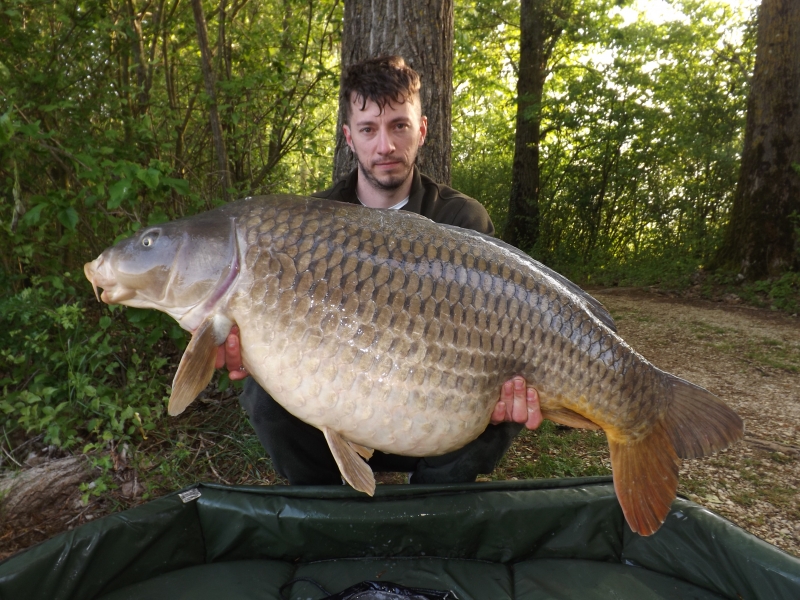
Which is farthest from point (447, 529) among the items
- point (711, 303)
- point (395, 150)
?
point (711, 303)

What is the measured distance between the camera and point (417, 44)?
230 cm

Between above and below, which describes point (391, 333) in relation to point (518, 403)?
above

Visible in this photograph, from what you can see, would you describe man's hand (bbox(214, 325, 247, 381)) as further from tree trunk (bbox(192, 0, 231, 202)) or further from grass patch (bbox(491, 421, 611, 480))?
tree trunk (bbox(192, 0, 231, 202))

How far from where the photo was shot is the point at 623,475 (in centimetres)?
138

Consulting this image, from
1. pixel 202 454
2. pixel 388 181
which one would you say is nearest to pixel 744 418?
pixel 388 181

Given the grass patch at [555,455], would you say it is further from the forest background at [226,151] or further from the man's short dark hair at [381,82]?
the man's short dark hair at [381,82]

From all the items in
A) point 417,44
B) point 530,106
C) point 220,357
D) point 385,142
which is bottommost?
point 220,357

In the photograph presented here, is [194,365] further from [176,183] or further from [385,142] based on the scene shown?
[385,142]

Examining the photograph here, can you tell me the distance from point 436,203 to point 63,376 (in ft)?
5.05

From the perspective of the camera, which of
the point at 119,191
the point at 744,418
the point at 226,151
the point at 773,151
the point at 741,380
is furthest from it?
the point at 773,151

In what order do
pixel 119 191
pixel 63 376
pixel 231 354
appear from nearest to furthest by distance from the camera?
pixel 231 354
pixel 119 191
pixel 63 376

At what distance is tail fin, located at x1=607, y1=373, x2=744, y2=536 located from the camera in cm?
135

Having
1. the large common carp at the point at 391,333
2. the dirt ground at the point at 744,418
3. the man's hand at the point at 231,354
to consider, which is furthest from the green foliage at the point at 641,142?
the man's hand at the point at 231,354

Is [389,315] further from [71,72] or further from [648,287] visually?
[648,287]
